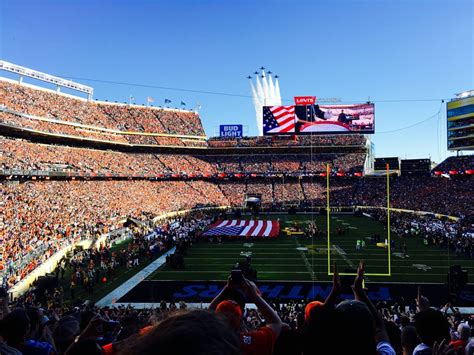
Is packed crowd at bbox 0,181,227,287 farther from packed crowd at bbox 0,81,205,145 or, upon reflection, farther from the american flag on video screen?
the american flag on video screen

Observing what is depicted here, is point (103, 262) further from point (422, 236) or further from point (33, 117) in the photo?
point (33, 117)

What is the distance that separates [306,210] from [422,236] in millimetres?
17453

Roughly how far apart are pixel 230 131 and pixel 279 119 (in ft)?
41.6

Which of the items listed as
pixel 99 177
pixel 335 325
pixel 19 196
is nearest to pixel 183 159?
pixel 99 177

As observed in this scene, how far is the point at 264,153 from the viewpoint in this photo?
59.1m

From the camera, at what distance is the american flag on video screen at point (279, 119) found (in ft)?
161

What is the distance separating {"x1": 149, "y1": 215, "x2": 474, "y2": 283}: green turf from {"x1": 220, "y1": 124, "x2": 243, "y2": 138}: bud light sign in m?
35.8

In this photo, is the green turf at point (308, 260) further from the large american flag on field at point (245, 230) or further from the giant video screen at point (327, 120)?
the giant video screen at point (327, 120)

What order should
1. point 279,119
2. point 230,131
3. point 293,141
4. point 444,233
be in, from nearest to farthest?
point 444,233 < point 279,119 < point 293,141 < point 230,131

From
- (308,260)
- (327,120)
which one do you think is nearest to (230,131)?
(327,120)

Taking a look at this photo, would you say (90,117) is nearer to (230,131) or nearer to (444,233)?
(230,131)

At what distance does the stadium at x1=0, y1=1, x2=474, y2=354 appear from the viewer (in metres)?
2.43

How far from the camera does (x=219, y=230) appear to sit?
26234 mm

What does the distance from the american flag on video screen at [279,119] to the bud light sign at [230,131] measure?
11.1 m
